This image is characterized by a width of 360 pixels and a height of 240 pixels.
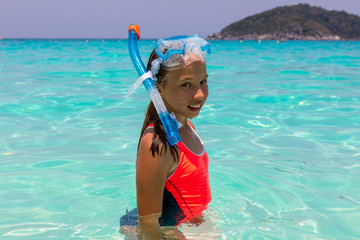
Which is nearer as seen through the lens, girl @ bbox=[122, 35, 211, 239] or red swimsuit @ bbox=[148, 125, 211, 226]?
girl @ bbox=[122, 35, 211, 239]

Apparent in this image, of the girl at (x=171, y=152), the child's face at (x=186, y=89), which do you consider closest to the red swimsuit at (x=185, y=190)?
the girl at (x=171, y=152)

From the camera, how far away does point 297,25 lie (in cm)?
14950

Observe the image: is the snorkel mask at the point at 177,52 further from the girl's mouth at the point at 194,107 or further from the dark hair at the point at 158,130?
the girl's mouth at the point at 194,107

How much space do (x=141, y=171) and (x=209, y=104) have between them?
5548 millimetres

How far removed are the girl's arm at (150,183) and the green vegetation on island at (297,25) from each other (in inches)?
5848

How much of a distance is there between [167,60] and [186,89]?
0.55ft

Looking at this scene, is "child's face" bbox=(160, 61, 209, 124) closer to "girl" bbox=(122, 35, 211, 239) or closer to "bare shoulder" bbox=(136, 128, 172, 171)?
"girl" bbox=(122, 35, 211, 239)

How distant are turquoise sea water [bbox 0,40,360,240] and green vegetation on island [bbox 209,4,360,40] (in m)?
144

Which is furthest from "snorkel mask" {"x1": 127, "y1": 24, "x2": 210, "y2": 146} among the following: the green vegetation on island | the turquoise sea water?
the green vegetation on island

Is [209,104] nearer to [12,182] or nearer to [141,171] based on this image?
[12,182]

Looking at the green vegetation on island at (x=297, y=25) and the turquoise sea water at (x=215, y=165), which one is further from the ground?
the green vegetation on island at (x=297, y=25)

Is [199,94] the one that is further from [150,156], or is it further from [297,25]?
[297,25]

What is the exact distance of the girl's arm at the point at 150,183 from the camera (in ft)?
6.03

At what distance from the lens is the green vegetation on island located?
14488 cm
